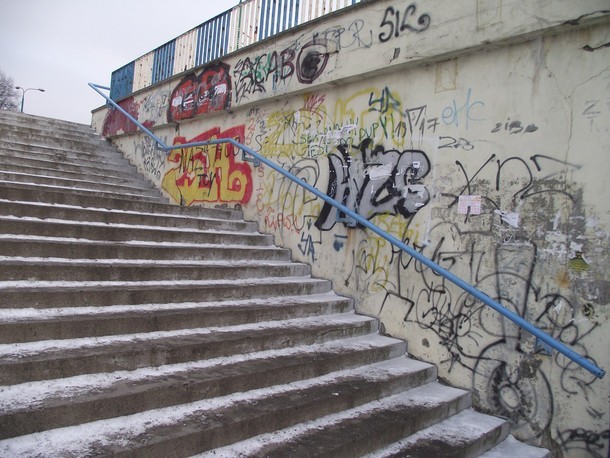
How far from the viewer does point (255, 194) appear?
6.23 metres

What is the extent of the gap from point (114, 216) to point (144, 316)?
77.9 inches

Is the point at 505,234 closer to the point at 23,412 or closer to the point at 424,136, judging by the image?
the point at 424,136

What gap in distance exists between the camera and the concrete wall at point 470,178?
10.5ft

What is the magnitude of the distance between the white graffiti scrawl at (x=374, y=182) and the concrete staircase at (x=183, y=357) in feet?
3.15

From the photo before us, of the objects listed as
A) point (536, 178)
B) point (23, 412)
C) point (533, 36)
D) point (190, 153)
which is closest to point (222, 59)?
point (190, 153)

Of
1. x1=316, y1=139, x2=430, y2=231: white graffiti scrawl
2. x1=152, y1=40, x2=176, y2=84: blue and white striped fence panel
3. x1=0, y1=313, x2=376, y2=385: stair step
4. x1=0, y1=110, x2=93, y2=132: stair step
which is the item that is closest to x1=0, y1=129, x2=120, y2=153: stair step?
x1=0, y1=110, x2=93, y2=132: stair step

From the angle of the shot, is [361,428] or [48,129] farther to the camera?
[48,129]

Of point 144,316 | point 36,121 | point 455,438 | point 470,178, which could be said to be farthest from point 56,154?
point 455,438

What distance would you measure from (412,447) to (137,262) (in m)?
2.89

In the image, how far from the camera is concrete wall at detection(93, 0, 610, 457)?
126 inches

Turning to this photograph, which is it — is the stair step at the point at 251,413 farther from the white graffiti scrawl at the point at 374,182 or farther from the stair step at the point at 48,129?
the stair step at the point at 48,129

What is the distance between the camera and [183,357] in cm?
308

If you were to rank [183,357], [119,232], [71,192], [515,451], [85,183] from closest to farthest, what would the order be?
[183,357] → [515,451] → [119,232] → [71,192] → [85,183]

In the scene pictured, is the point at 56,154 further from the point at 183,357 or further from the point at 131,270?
the point at 183,357
